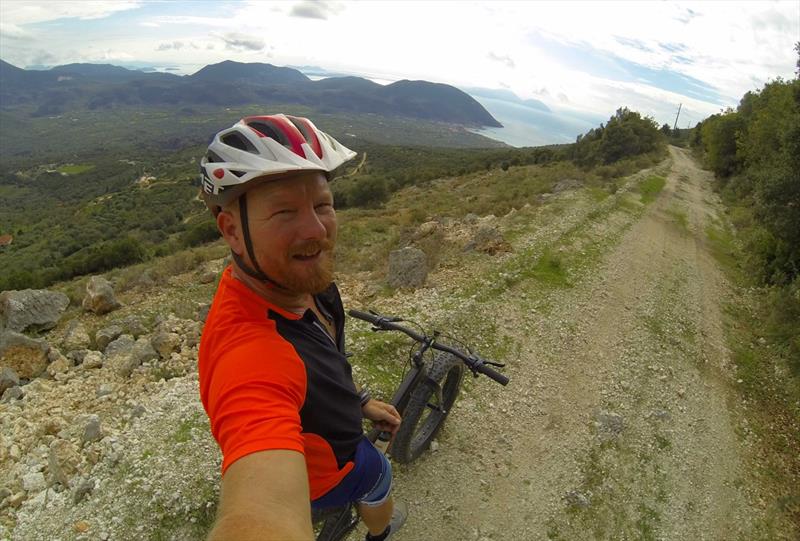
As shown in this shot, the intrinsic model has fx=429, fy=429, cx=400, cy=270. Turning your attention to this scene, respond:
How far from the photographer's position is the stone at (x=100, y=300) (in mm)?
9430

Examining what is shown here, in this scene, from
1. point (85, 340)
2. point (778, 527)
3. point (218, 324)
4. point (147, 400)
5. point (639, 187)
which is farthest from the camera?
point (639, 187)

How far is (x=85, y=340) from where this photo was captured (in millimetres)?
7477

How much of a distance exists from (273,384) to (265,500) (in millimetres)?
436

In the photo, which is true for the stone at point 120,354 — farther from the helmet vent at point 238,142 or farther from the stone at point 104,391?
the helmet vent at point 238,142

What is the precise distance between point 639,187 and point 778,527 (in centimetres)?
1982

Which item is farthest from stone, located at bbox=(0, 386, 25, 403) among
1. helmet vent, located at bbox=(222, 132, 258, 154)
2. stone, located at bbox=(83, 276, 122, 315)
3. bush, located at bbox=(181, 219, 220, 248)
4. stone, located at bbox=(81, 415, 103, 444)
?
bush, located at bbox=(181, 219, 220, 248)

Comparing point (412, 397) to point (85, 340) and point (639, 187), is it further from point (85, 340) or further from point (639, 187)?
point (639, 187)

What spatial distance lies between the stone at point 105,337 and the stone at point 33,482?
136 inches

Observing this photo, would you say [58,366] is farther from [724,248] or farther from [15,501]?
[724,248]

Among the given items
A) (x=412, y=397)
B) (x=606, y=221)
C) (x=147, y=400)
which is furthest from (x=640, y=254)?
(x=147, y=400)

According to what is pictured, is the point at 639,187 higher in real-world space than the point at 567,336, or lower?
higher

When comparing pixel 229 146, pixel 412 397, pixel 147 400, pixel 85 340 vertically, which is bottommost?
pixel 85 340

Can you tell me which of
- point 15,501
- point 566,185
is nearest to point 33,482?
point 15,501

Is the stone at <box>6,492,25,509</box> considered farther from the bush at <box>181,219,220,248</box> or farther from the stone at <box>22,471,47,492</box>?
the bush at <box>181,219,220,248</box>
